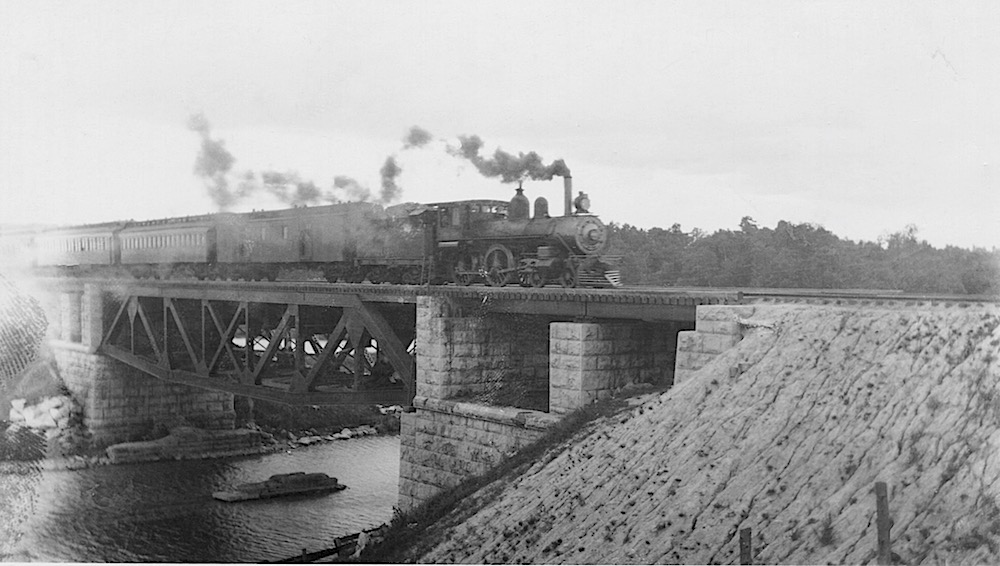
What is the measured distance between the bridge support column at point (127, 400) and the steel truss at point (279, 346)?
118 centimetres

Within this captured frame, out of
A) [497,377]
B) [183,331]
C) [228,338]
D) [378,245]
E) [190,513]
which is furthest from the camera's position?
[183,331]

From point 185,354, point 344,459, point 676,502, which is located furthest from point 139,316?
point 676,502

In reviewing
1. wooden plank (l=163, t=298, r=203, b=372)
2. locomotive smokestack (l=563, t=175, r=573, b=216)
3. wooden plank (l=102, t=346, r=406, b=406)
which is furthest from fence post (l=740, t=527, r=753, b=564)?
wooden plank (l=163, t=298, r=203, b=372)

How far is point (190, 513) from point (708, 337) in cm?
1880

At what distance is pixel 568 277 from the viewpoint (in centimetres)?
2334

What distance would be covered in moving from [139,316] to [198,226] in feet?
14.5

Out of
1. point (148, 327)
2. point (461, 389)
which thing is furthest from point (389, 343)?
point (148, 327)

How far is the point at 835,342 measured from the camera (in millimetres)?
Result: 12898

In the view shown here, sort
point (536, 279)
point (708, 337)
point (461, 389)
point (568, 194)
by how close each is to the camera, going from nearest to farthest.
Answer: point (708, 337) → point (461, 389) → point (536, 279) → point (568, 194)

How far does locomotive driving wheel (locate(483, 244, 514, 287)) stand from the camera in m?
23.5

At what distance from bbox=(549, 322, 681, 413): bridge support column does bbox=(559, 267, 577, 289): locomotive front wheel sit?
486cm

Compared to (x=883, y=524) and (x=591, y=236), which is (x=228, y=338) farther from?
(x=883, y=524)

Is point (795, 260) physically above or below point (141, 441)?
above

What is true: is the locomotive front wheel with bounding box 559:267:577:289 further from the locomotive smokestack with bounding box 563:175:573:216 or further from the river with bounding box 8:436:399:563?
the river with bounding box 8:436:399:563
